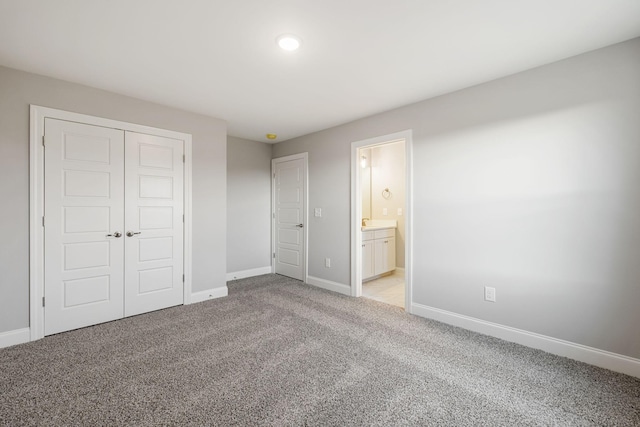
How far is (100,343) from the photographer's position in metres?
2.57

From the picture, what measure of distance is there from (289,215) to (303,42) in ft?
10.5

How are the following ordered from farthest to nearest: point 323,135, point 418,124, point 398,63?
point 323,135 < point 418,124 < point 398,63

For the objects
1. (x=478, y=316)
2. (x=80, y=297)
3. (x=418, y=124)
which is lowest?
(x=478, y=316)

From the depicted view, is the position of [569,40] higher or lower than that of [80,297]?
higher

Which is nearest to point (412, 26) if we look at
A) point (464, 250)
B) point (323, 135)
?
point (464, 250)

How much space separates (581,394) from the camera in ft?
6.13

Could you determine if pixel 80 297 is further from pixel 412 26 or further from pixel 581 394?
pixel 581 394

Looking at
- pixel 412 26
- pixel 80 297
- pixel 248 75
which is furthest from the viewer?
pixel 80 297

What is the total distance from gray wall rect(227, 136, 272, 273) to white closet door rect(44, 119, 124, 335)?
1.88 m

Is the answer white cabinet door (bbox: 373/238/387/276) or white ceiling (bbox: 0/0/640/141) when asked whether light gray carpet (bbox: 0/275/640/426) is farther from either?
white ceiling (bbox: 0/0/640/141)

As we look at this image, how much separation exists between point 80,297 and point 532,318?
4.39 m

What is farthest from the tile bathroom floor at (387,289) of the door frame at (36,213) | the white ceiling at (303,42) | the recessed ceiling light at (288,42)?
the door frame at (36,213)

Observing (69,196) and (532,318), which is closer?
(532,318)

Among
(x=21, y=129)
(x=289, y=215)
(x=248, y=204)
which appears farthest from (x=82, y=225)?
(x=289, y=215)
